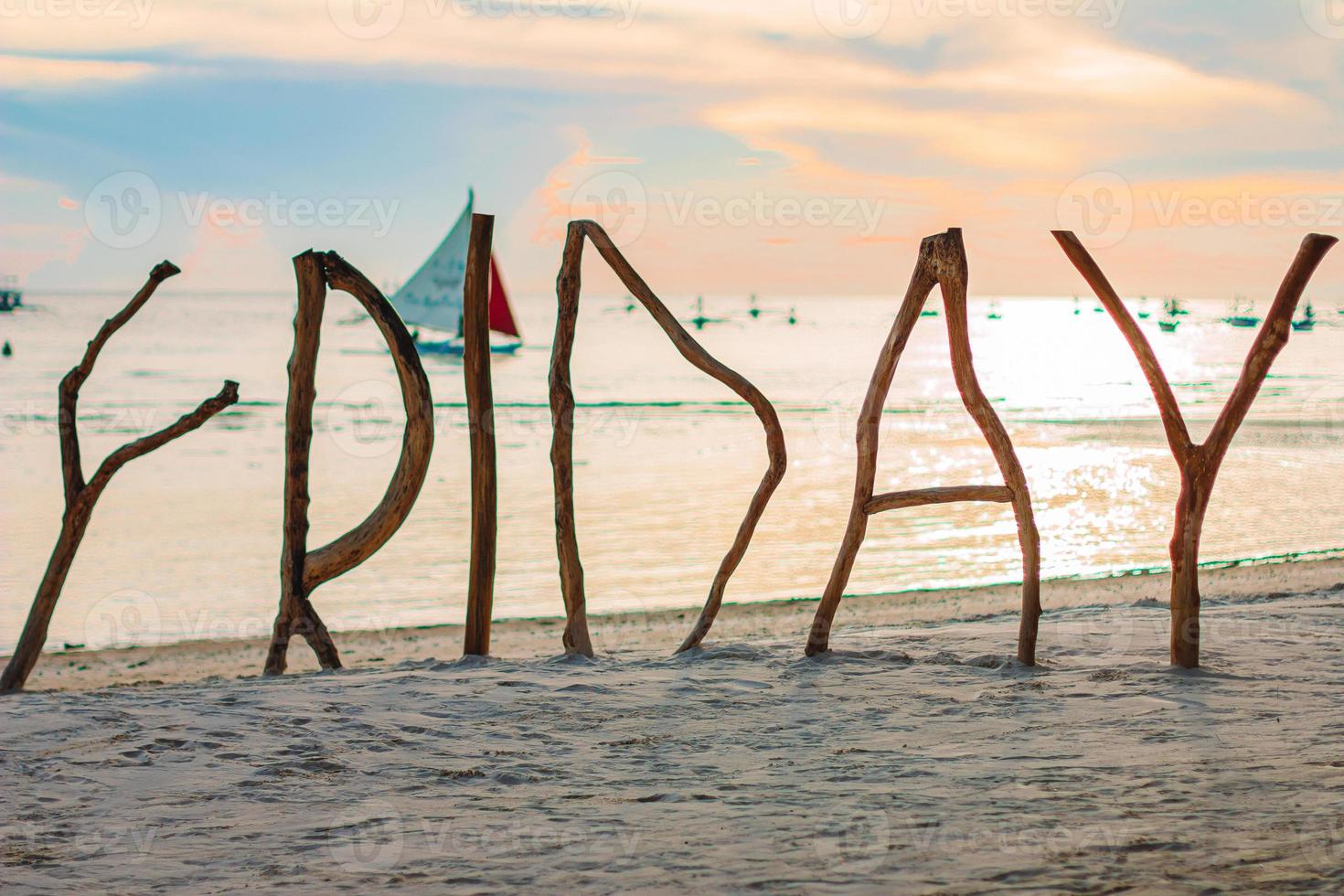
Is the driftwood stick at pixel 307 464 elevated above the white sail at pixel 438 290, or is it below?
below

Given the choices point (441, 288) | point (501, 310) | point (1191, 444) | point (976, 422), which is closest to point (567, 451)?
point (976, 422)

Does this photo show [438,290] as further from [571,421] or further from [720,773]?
[720,773]

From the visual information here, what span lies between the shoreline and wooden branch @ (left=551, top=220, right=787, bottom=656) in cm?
59

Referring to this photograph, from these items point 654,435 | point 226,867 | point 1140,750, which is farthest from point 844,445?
point 226,867

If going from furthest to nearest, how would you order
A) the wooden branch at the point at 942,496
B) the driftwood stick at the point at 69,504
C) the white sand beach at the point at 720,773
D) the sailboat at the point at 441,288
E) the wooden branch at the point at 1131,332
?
the sailboat at the point at 441,288
the driftwood stick at the point at 69,504
the wooden branch at the point at 942,496
the wooden branch at the point at 1131,332
the white sand beach at the point at 720,773

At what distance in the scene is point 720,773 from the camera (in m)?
4.01

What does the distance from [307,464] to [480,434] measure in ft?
2.95

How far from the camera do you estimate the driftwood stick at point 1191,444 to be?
519 centimetres

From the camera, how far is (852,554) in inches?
226

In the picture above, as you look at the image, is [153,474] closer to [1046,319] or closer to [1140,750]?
[1140,750]

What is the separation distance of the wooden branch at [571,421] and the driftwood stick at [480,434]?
0.35m

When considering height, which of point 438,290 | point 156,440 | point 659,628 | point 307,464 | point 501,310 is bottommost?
point 659,628

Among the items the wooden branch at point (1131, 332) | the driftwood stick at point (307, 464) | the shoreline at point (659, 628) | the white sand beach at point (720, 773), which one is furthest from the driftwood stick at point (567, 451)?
the wooden branch at point (1131, 332)

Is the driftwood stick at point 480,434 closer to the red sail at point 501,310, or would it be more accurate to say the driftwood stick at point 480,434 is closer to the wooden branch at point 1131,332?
the wooden branch at point 1131,332
